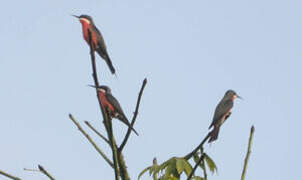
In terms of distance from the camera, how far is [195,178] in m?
4.04

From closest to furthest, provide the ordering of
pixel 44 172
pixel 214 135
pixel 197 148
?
pixel 44 172 → pixel 197 148 → pixel 214 135

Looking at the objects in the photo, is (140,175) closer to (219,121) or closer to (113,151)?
(113,151)

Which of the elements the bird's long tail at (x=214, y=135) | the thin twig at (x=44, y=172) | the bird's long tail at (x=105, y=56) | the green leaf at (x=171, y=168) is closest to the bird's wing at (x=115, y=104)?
the bird's long tail at (x=105, y=56)

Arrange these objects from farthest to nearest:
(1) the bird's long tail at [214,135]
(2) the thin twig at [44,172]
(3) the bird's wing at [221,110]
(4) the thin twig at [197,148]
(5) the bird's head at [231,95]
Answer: (5) the bird's head at [231,95] < (3) the bird's wing at [221,110] < (1) the bird's long tail at [214,135] < (4) the thin twig at [197,148] < (2) the thin twig at [44,172]

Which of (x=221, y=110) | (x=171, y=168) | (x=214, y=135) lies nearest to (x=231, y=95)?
(x=221, y=110)

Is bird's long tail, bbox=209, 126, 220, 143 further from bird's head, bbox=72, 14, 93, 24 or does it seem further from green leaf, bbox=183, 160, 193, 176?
bird's head, bbox=72, 14, 93, 24

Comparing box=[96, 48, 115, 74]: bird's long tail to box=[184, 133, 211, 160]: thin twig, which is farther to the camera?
box=[96, 48, 115, 74]: bird's long tail

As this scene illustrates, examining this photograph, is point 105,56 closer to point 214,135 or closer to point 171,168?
point 214,135

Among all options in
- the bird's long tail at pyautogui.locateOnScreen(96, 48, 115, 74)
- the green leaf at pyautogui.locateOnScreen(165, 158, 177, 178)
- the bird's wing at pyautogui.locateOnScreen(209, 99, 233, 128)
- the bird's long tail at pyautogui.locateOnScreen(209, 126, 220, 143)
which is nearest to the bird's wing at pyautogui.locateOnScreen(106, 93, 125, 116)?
the bird's long tail at pyautogui.locateOnScreen(96, 48, 115, 74)

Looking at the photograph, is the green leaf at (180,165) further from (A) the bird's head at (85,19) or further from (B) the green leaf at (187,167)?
(A) the bird's head at (85,19)

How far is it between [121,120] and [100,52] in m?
1.03

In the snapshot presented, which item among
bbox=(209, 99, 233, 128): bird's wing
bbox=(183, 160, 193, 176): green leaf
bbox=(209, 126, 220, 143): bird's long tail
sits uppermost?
bbox=(209, 99, 233, 128): bird's wing

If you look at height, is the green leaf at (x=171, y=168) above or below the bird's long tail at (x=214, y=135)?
below

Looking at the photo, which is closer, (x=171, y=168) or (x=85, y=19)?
(x=171, y=168)
